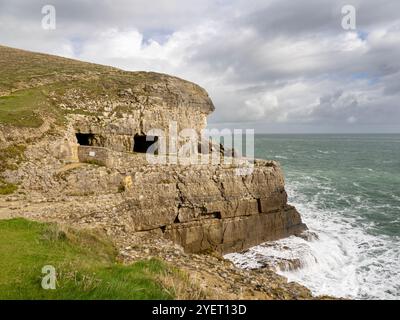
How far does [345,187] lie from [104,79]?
129ft

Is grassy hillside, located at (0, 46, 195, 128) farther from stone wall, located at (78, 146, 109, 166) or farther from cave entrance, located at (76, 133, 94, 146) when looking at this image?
stone wall, located at (78, 146, 109, 166)

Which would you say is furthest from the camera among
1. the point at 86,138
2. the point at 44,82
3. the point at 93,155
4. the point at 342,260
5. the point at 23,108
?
the point at 44,82

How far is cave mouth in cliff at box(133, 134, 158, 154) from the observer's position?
37500mm

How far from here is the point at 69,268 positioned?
10.8 m

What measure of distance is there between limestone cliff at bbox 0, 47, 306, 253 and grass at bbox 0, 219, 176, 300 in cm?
362

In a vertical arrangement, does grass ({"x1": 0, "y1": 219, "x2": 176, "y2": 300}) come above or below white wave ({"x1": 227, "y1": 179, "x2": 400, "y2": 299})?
above

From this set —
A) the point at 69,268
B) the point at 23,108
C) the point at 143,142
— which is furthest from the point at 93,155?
the point at 69,268

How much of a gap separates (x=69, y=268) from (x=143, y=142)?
2783 cm

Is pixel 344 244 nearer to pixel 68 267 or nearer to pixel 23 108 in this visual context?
pixel 68 267

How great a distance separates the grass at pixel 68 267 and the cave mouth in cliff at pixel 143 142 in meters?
22.4

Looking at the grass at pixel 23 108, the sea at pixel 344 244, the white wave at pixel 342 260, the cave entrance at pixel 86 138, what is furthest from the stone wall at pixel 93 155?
the white wave at pixel 342 260

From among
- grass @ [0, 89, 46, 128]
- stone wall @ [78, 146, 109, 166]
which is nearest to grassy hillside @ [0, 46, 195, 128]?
grass @ [0, 89, 46, 128]
